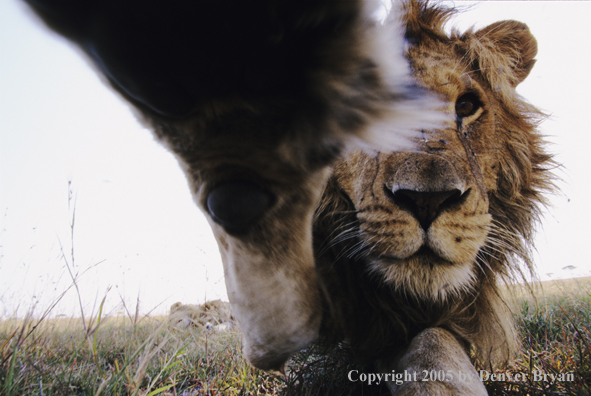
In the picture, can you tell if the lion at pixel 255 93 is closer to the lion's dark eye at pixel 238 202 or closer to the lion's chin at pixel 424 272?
the lion's dark eye at pixel 238 202

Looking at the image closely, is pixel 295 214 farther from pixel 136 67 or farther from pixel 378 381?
pixel 378 381

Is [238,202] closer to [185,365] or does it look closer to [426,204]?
[426,204]

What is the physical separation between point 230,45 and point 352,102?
0.32 metres

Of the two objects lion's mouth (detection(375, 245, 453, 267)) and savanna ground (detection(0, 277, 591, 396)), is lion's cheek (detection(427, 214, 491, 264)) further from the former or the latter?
savanna ground (detection(0, 277, 591, 396))

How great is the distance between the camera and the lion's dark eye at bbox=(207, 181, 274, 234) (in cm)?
78

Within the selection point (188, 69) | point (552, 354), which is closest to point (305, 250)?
point (188, 69)

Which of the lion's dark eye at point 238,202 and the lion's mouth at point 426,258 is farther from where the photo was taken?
the lion's mouth at point 426,258

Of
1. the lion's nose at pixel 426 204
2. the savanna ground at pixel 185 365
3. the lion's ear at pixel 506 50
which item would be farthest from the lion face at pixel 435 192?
the savanna ground at pixel 185 365

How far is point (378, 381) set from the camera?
1354 millimetres

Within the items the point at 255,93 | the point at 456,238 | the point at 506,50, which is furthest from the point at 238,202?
the point at 506,50

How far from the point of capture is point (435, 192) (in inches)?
42.3

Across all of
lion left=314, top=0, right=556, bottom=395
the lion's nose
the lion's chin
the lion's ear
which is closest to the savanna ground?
lion left=314, top=0, right=556, bottom=395

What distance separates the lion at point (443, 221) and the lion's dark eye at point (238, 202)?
1.62ft

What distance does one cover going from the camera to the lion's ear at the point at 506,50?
1.57 m
